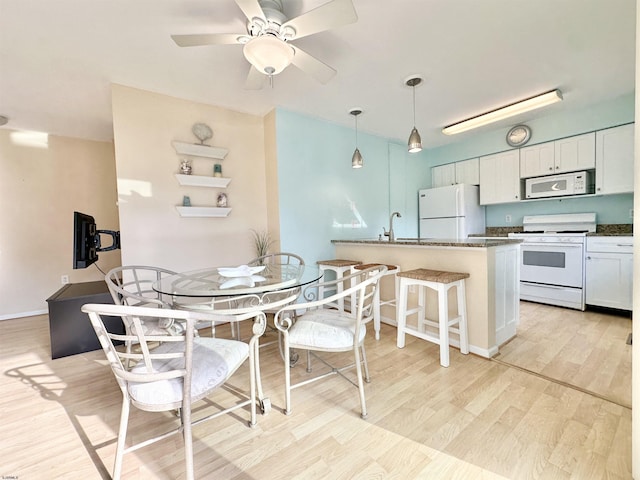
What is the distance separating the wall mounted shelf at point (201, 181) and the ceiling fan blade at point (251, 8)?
1.80m

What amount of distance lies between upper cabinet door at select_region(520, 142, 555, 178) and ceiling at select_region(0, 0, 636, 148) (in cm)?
53

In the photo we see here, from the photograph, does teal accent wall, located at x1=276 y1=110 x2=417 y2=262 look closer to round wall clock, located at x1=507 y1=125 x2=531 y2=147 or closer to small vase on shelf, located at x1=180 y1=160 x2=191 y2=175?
small vase on shelf, located at x1=180 y1=160 x2=191 y2=175

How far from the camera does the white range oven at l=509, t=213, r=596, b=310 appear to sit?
3166 mm

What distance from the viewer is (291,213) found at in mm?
3268

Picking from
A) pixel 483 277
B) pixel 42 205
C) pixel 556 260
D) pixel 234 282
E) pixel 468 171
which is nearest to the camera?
pixel 234 282

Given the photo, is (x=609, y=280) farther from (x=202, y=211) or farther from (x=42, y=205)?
(x=42, y=205)

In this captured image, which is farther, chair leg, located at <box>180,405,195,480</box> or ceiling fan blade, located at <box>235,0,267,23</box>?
ceiling fan blade, located at <box>235,0,267,23</box>

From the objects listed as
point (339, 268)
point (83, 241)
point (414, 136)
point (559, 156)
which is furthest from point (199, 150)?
point (559, 156)

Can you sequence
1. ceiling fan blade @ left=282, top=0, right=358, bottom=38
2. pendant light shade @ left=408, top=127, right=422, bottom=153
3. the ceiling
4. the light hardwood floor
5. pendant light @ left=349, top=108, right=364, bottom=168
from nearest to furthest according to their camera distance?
1. the light hardwood floor
2. ceiling fan blade @ left=282, top=0, right=358, bottom=38
3. the ceiling
4. pendant light shade @ left=408, top=127, right=422, bottom=153
5. pendant light @ left=349, top=108, right=364, bottom=168

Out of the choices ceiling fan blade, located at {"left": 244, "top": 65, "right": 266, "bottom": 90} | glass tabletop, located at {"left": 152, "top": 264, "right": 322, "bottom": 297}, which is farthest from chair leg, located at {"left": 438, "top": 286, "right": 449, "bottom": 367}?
ceiling fan blade, located at {"left": 244, "top": 65, "right": 266, "bottom": 90}

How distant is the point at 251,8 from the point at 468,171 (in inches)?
162

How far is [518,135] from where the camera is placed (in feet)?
12.5

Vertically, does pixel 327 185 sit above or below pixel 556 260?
above

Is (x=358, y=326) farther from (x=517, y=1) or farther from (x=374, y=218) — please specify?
(x=374, y=218)
